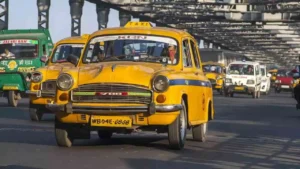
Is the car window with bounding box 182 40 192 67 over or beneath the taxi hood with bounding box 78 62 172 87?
over

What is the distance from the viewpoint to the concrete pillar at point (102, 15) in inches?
2355

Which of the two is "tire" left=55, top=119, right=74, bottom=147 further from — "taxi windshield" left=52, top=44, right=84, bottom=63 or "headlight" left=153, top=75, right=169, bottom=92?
"taxi windshield" left=52, top=44, right=84, bottom=63

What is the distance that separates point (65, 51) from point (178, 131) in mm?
8412

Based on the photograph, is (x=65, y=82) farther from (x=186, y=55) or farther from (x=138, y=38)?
(x=186, y=55)

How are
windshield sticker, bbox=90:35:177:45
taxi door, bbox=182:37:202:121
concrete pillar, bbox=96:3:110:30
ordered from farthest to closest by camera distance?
concrete pillar, bbox=96:3:110:30 < windshield sticker, bbox=90:35:177:45 < taxi door, bbox=182:37:202:121

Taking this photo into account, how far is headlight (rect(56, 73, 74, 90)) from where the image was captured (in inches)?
503

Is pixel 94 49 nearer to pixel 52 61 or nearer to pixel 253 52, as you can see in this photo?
pixel 52 61

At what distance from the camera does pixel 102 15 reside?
6019cm

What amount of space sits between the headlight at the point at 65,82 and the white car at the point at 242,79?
33090 mm

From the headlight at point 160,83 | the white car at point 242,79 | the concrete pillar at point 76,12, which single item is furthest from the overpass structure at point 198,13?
the headlight at point 160,83

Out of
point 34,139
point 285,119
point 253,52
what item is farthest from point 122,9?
point 253,52

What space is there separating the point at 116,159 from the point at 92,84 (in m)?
1.39

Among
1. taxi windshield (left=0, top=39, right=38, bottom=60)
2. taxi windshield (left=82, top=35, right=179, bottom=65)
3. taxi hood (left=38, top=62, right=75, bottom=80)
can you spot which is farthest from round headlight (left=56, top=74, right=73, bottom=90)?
taxi windshield (left=0, top=39, right=38, bottom=60)

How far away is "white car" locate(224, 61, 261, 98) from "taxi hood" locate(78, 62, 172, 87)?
32.6 metres
